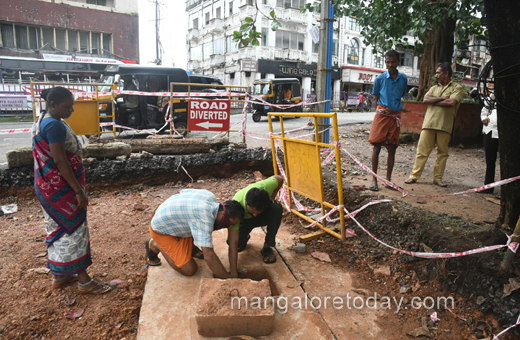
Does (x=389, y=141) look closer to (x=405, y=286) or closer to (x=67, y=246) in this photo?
(x=405, y=286)

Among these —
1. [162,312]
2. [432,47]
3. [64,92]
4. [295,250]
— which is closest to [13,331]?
[162,312]

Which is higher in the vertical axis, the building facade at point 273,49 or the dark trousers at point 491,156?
the building facade at point 273,49

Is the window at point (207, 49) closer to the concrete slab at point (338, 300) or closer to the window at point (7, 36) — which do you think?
the window at point (7, 36)

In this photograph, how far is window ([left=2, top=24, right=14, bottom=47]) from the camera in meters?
22.8

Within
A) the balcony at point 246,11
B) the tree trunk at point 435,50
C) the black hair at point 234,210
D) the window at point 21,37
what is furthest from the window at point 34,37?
the black hair at point 234,210

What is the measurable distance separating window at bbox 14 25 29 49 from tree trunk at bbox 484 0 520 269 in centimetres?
2892

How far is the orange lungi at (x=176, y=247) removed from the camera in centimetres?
295

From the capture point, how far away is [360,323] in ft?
8.20

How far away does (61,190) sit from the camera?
2.59 meters

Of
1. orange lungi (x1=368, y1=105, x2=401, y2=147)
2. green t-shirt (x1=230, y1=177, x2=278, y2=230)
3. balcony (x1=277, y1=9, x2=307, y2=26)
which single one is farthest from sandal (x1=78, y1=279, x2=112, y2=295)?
balcony (x1=277, y1=9, x2=307, y2=26)

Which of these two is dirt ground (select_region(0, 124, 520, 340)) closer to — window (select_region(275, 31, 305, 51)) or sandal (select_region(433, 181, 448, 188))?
sandal (select_region(433, 181, 448, 188))

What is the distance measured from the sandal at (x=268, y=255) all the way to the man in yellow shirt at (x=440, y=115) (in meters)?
2.55
